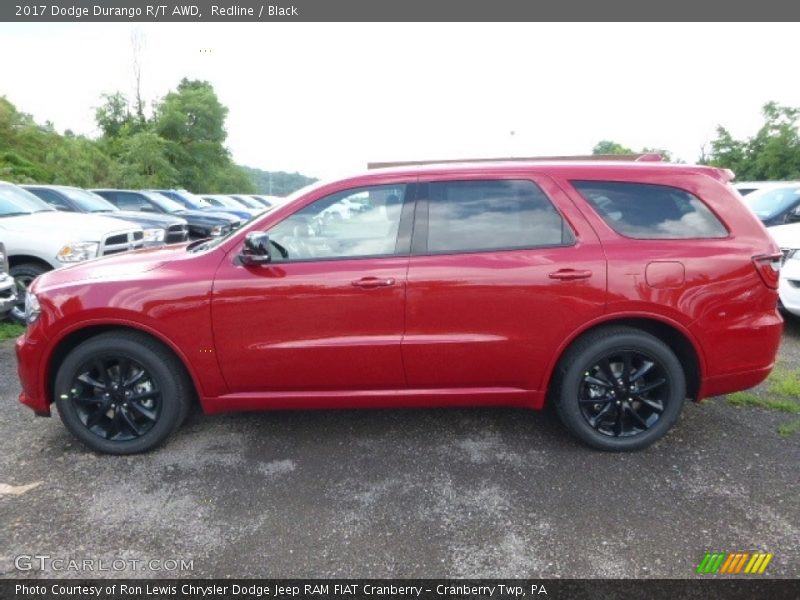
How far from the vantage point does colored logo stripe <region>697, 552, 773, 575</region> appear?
2.17 m

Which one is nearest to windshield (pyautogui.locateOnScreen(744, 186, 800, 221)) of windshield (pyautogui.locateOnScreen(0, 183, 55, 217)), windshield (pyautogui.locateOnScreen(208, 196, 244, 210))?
windshield (pyautogui.locateOnScreen(0, 183, 55, 217))

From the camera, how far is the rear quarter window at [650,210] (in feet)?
9.68

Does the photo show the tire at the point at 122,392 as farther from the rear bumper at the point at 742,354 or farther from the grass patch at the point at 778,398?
the grass patch at the point at 778,398

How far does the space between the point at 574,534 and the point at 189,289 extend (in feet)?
8.04

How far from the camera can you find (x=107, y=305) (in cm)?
289

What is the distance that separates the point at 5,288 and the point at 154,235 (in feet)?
9.72

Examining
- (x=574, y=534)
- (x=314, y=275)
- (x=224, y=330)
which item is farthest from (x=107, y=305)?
(x=574, y=534)

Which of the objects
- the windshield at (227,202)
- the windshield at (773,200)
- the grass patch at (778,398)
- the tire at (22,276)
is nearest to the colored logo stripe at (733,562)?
the grass patch at (778,398)

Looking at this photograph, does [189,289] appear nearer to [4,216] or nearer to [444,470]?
[444,470]

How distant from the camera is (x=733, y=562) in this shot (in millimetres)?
2203

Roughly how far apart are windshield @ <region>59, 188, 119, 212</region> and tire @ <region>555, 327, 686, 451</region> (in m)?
10.2

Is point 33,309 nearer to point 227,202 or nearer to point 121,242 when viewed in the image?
point 121,242

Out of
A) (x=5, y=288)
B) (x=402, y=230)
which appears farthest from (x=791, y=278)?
(x=5, y=288)

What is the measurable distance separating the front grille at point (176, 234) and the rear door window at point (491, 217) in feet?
24.5
